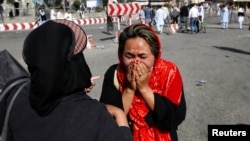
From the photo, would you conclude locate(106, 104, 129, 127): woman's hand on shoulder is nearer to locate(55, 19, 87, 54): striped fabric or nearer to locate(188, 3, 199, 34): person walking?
locate(55, 19, 87, 54): striped fabric

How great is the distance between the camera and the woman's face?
7.91 feet

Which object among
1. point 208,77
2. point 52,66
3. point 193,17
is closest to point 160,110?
point 52,66

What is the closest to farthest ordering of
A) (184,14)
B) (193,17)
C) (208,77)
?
(208,77)
(193,17)
(184,14)

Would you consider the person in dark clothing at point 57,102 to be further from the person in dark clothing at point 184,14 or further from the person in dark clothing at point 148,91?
the person in dark clothing at point 184,14

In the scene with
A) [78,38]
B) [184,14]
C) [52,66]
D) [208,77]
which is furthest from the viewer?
[184,14]

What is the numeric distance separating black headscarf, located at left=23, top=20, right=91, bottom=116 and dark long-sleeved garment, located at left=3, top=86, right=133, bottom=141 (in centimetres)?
4

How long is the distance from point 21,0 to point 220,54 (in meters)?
47.5

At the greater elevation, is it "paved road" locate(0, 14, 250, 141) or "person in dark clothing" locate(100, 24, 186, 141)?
"person in dark clothing" locate(100, 24, 186, 141)

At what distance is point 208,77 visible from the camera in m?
9.20

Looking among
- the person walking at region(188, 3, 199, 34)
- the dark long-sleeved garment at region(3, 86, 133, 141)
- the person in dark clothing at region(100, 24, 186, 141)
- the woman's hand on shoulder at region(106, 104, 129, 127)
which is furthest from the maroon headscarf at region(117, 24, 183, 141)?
the person walking at region(188, 3, 199, 34)

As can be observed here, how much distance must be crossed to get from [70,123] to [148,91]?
78 centimetres

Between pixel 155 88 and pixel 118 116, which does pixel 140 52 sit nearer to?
pixel 155 88

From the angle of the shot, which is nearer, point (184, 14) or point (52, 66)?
point (52, 66)

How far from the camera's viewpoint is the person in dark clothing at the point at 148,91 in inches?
94.0
